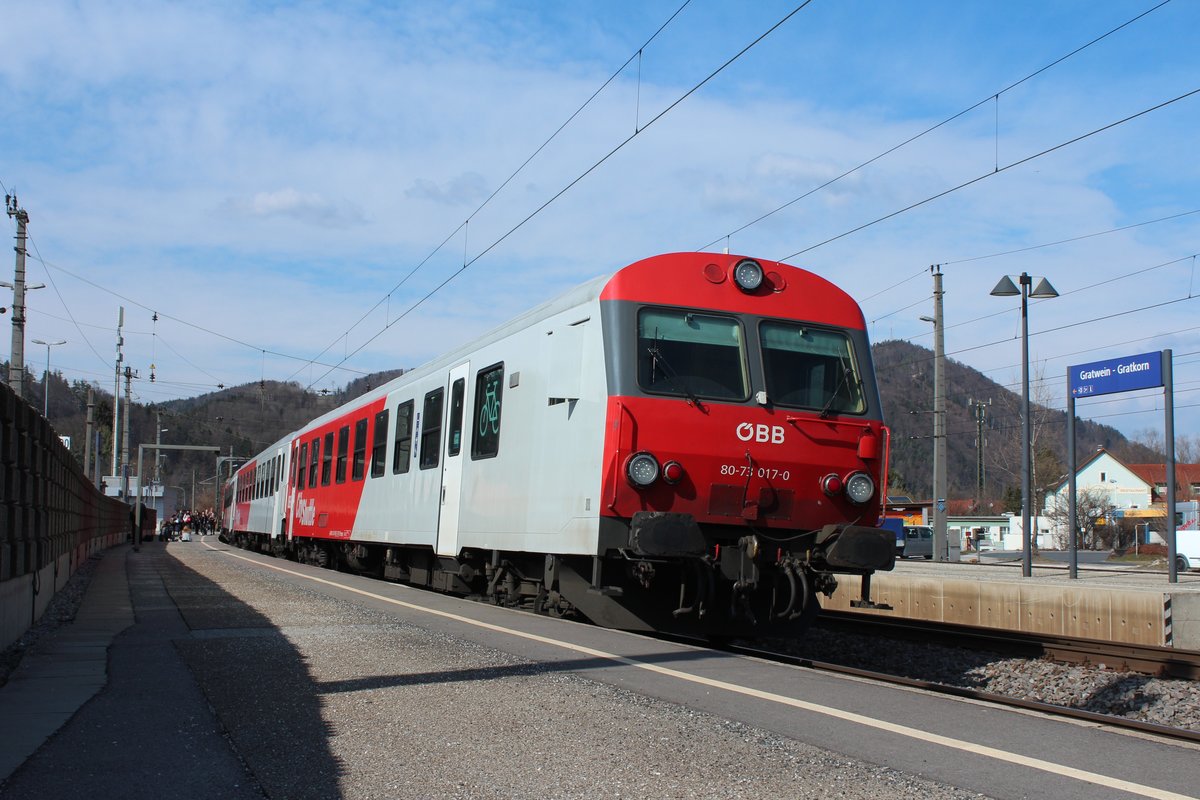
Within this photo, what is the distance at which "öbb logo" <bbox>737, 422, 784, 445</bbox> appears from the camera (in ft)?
28.8

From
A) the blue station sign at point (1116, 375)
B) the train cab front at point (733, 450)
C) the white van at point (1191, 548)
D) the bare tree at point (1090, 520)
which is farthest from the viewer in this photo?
the bare tree at point (1090, 520)

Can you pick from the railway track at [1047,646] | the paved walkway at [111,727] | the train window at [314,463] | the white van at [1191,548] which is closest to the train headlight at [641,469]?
the paved walkway at [111,727]

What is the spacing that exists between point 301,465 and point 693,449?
54.1 ft

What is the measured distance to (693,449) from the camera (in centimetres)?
857

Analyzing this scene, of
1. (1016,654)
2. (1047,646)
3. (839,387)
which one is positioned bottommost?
(1016,654)

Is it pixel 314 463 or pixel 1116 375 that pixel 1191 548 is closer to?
pixel 1116 375

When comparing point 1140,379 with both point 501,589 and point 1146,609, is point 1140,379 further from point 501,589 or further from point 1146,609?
point 501,589

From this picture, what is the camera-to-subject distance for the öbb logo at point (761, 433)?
8.79 metres

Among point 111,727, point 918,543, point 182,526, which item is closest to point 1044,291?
point 111,727

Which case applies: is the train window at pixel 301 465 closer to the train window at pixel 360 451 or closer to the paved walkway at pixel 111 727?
the train window at pixel 360 451

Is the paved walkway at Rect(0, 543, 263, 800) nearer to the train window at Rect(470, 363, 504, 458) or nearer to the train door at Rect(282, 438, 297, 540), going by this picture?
the train window at Rect(470, 363, 504, 458)

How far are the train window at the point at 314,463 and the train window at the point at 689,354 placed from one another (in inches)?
543

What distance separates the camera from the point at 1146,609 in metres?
12.7

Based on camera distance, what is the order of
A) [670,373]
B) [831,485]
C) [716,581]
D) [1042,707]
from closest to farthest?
[1042,707] → [716,581] → [670,373] → [831,485]
